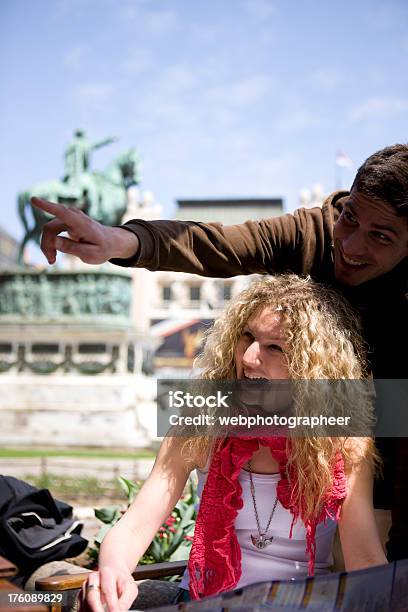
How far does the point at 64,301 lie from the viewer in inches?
769

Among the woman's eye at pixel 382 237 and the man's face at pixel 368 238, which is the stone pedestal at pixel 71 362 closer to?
the man's face at pixel 368 238

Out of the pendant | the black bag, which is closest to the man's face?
the pendant

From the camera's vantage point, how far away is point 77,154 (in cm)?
2086

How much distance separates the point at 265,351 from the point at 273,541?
0.56 metres

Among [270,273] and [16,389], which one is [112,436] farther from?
[270,273]

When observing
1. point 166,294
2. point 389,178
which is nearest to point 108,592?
point 389,178

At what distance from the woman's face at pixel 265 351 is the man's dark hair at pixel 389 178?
466 mm

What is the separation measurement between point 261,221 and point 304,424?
27.2 inches

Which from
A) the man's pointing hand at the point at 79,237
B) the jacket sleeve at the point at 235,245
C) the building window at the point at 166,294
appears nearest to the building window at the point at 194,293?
the building window at the point at 166,294

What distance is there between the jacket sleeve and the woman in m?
0.15

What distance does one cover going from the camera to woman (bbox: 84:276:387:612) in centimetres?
212

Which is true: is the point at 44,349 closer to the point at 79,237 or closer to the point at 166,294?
the point at 79,237

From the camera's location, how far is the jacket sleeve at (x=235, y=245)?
2.20 m

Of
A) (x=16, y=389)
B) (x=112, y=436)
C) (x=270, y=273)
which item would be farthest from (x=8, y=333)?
(x=270, y=273)
